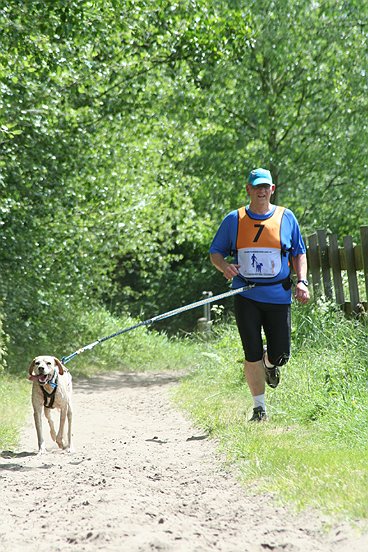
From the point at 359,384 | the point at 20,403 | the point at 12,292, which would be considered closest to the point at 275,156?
the point at 12,292

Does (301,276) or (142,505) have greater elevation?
(301,276)

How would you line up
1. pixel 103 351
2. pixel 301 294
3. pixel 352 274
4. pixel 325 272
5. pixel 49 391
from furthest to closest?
pixel 103 351 < pixel 325 272 < pixel 352 274 < pixel 49 391 < pixel 301 294

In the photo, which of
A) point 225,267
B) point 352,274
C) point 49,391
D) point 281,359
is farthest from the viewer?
point 352,274

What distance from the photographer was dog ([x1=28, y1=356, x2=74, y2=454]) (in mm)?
8570

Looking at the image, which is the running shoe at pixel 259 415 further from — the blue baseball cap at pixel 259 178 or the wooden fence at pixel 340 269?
the wooden fence at pixel 340 269

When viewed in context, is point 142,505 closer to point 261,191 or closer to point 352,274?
point 261,191

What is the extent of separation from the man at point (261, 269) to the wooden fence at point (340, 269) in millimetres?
3006

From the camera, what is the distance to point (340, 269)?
12453 mm

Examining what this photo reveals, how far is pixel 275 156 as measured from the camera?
21734 millimetres

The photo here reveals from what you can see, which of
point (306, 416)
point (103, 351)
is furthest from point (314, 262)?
point (103, 351)

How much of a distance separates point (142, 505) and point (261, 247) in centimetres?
348

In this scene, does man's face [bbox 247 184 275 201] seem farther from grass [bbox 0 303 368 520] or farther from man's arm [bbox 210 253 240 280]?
grass [bbox 0 303 368 520]

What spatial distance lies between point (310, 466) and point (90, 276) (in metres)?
12.3

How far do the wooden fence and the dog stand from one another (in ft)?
13.8
